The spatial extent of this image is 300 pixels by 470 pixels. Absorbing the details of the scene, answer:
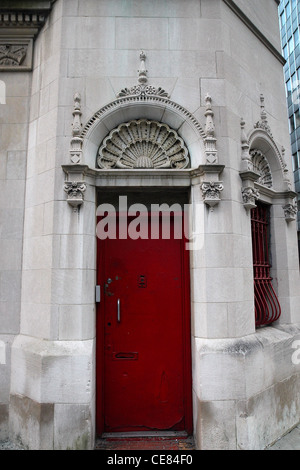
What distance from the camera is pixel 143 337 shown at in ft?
15.8

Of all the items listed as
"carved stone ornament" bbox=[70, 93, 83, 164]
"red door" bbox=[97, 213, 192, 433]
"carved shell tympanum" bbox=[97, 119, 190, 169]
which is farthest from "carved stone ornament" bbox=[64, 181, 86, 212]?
"red door" bbox=[97, 213, 192, 433]

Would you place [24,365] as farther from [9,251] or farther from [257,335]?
[257,335]

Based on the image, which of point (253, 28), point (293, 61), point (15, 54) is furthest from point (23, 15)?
point (293, 61)

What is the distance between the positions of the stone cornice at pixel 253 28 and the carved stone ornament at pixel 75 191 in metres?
3.93

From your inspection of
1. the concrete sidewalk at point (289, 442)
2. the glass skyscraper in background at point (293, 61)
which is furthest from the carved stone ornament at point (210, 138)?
the glass skyscraper in background at point (293, 61)

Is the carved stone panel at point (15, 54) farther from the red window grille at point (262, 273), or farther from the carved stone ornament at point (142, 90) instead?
the red window grille at point (262, 273)

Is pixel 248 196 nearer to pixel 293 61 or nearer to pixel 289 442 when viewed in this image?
pixel 289 442

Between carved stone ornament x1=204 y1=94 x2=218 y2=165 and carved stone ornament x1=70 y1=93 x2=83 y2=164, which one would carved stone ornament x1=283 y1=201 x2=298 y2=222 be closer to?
carved stone ornament x1=204 y1=94 x2=218 y2=165

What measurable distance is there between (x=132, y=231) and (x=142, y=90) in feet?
7.15

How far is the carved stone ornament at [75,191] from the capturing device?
177 inches

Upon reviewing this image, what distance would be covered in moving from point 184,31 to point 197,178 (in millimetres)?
2447

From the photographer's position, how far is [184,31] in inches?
Answer: 199

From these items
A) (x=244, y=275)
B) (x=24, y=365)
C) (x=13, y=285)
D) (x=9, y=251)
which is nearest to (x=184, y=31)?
(x=244, y=275)

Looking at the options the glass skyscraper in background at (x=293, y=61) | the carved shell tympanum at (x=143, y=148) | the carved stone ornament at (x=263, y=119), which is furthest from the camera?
the glass skyscraper in background at (x=293, y=61)
